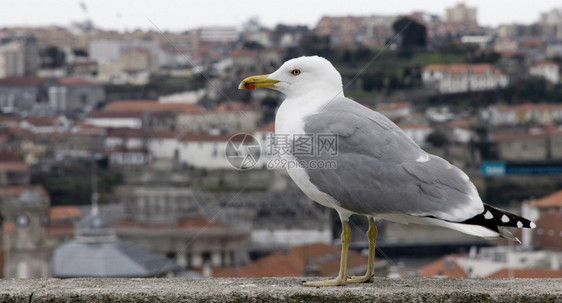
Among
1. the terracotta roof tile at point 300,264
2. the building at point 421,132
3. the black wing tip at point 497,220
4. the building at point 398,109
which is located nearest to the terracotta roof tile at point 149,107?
the building at point 398,109

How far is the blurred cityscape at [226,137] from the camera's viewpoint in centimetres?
2375

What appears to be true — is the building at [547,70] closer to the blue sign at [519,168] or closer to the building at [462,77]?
the building at [462,77]

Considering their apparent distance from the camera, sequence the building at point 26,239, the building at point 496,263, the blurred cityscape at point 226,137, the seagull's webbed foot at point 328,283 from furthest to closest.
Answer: the blurred cityscape at point 226,137 < the building at point 26,239 < the building at point 496,263 < the seagull's webbed foot at point 328,283

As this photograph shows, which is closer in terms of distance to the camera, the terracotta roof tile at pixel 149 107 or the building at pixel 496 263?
the building at pixel 496 263

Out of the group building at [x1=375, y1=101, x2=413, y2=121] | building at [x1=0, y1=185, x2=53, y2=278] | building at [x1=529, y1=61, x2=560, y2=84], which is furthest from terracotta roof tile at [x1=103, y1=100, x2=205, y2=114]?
building at [x1=529, y1=61, x2=560, y2=84]

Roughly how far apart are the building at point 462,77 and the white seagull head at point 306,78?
109 feet

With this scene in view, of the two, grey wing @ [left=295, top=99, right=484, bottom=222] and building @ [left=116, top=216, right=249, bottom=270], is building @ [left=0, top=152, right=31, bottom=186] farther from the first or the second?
grey wing @ [left=295, top=99, right=484, bottom=222]

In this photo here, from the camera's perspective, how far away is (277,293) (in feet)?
5.80

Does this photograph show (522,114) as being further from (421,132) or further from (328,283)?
(328,283)

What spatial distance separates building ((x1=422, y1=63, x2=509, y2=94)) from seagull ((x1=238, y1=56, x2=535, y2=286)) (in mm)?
33169

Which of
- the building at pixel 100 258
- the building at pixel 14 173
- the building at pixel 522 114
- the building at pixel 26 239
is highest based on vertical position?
the building at pixel 522 114

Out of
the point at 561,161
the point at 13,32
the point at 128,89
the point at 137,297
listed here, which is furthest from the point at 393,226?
the point at 137,297

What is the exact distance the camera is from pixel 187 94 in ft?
125

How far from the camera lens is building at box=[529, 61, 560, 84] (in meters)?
38.0
